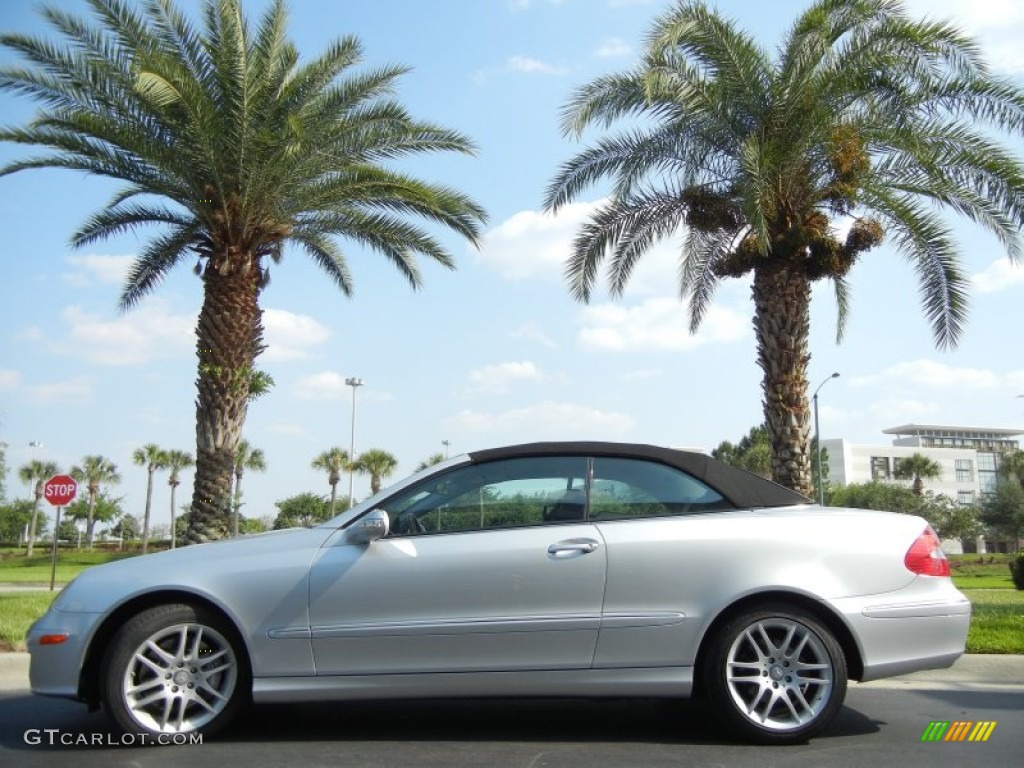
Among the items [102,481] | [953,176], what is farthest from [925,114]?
[102,481]

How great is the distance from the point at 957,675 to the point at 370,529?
442cm

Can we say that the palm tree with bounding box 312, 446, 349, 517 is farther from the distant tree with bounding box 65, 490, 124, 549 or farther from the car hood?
the car hood

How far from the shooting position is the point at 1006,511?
7056cm

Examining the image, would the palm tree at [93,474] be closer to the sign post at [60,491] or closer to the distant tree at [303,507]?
the distant tree at [303,507]

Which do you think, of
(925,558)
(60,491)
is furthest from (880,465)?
(925,558)

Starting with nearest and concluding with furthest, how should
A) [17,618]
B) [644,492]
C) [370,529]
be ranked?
[370,529] < [644,492] < [17,618]

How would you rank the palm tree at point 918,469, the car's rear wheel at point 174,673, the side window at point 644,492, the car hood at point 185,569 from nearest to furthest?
1. the car's rear wheel at point 174,673
2. the car hood at point 185,569
3. the side window at point 644,492
4. the palm tree at point 918,469

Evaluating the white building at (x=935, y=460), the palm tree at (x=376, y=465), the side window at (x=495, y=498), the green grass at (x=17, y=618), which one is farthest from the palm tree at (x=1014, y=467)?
the side window at (x=495, y=498)

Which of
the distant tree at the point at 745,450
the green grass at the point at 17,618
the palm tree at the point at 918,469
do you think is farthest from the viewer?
the palm tree at the point at 918,469

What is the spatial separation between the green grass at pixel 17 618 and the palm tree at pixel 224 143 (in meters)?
2.29

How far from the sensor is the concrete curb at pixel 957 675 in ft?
20.9

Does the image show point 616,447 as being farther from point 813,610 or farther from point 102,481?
point 102,481

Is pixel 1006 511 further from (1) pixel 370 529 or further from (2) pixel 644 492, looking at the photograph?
(1) pixel 370 529

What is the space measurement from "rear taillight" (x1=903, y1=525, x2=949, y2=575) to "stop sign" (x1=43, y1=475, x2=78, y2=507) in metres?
20.1
